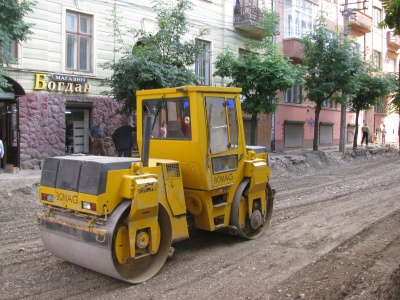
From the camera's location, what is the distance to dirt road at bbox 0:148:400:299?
16.0ft

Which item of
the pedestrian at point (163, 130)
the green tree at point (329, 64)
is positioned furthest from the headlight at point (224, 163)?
the green tree at point (329, 64)

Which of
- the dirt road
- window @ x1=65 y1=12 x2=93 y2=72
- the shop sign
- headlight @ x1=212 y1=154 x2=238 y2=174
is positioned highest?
window @ x1=65 y1=12 x2=93 y2=72

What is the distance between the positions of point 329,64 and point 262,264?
16010mm

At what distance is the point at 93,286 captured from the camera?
5055mm

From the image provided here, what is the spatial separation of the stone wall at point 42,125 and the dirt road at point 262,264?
4.52m

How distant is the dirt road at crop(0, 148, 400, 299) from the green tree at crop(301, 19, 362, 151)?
1120 centimetres

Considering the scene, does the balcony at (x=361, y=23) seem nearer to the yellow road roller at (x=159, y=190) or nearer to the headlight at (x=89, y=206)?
the yellow road roller at (x=159, y=190)

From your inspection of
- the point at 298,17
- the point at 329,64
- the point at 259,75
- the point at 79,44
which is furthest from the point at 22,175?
A: the point at 298,17

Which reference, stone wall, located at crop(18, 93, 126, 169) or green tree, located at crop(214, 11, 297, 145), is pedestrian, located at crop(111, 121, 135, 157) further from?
green tree, located at crop(214, 11, 297, 145)

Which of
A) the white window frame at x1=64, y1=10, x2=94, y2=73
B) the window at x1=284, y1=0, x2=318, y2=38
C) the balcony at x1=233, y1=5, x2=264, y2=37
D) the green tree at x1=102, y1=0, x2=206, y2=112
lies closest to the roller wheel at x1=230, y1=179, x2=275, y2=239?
the green tree at x1=102, y1=0, x2=206, y2=112

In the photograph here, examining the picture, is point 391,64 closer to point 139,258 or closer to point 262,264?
point 262,264

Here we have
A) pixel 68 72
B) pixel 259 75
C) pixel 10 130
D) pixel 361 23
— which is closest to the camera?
pixel 10 130

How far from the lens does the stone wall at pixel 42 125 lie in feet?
45.2

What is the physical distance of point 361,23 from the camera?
3111cm
